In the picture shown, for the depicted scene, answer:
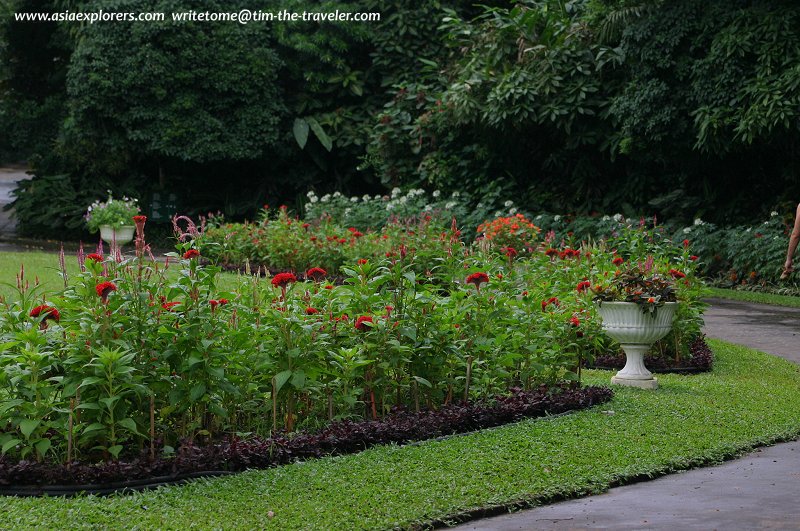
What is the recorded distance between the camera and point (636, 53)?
1698cm

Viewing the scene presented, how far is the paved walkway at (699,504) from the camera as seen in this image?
4543 mm

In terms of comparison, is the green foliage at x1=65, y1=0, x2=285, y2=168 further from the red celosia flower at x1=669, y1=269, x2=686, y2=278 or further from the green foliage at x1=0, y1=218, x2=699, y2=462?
the green foliage at x1=0, y1=218, x2=699, y2=462

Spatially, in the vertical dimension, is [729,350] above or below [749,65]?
below

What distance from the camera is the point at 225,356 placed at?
5117 mm

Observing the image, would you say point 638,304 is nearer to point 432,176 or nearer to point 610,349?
point 610,349

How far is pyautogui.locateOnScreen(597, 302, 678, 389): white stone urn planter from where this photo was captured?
7.56 m

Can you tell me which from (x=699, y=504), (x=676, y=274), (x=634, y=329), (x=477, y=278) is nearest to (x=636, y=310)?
(x=634, y=329)

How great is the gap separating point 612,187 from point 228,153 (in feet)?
26.2

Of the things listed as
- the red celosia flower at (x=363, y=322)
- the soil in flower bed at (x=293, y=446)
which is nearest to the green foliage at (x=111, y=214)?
the soil in flower bed at (x=293, y=446)

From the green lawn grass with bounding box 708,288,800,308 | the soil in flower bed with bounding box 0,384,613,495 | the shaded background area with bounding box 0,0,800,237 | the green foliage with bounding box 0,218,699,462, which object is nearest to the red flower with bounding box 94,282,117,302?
the green foliage with bounding box 0,218,699,462

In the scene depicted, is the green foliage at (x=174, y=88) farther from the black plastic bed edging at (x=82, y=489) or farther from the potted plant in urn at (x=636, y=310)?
the black plastic bed edging at (x=82, y=489)

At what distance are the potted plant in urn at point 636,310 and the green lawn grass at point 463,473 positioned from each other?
42cm

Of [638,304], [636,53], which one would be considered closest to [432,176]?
[636,53]

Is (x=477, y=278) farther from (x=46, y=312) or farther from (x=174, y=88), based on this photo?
(x=174, y=88)
